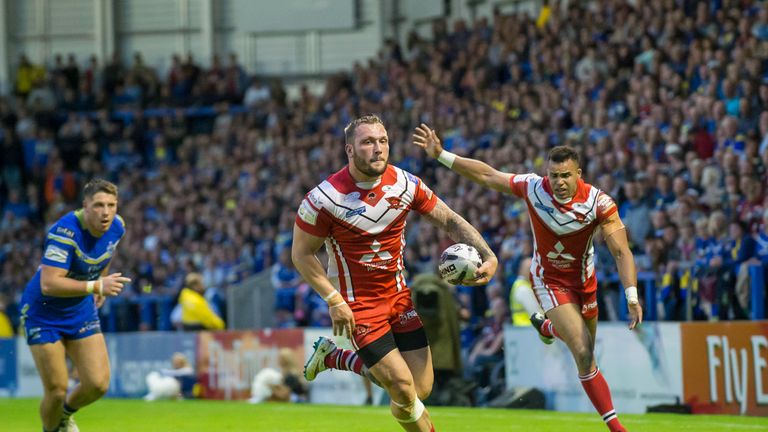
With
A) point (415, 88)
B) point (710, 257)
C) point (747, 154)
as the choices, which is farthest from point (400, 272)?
point (415, 88)

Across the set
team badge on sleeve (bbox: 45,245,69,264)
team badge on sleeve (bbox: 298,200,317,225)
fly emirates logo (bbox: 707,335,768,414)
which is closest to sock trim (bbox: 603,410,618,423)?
team badge on sleeve (bbox: 298,200,317,225)

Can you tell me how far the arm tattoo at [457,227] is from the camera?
902 cm

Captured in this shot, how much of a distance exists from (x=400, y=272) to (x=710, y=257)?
7.42 metres

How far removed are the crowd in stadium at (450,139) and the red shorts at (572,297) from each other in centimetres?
456

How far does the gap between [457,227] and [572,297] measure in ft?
6.85

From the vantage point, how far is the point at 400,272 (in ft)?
30.1

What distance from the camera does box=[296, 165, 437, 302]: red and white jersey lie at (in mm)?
8852

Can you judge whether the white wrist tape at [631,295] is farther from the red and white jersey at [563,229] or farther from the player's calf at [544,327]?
the player's calf at [544,327]

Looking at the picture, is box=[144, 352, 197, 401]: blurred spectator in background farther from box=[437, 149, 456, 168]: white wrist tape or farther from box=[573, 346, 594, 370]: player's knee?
box=[573, 346, 594, 370]: player's knee

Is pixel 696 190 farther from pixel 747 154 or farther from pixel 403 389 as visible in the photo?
pixel 403 389

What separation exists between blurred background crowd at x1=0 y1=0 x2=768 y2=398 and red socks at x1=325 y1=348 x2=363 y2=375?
22.0ft

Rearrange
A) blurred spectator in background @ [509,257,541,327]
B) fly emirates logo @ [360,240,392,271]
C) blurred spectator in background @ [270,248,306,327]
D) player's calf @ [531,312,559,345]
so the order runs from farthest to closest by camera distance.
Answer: blurred spectator in background @ [270,248,306,327], blurred spectator in background @ [509,257,541,327], player's calf @ [531,312,559,345], fly emirates logo @ [360,240,392,271]

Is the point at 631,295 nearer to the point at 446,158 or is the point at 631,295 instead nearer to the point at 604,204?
the point at 604,204

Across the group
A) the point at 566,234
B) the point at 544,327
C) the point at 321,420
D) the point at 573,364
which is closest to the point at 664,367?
the point at 573,364
